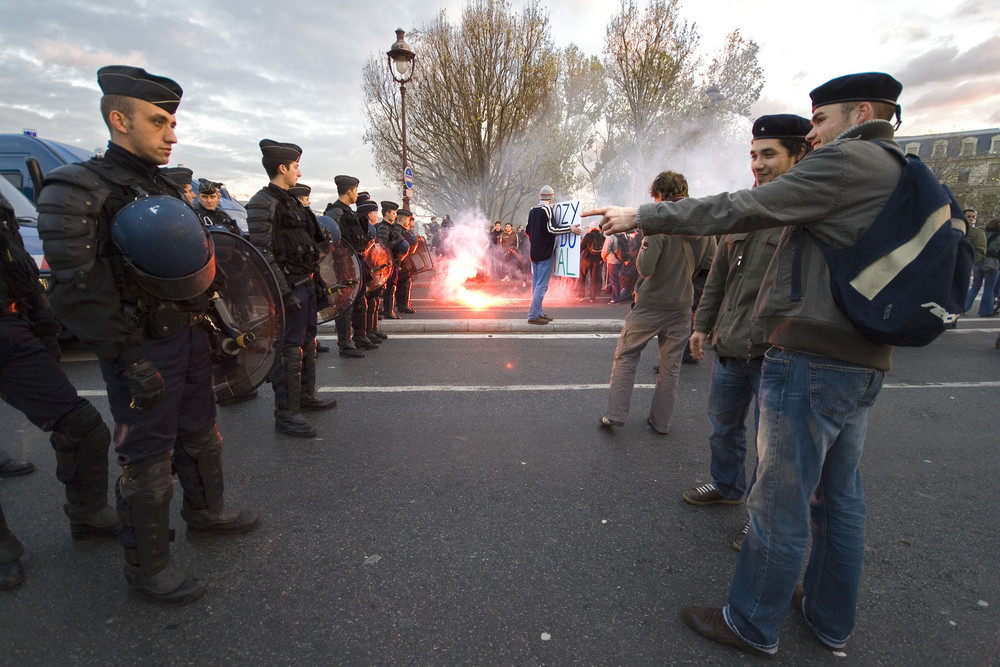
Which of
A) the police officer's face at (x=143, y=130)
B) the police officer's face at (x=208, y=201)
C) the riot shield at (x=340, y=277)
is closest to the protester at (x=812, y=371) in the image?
the police officer's face at (x=143, y=130)

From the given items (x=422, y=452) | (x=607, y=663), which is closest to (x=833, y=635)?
(x=607, y=663)

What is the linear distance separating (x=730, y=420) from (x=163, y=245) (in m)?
2.76

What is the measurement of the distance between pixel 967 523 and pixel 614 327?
5513mm

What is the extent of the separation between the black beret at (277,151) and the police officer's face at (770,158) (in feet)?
10.3

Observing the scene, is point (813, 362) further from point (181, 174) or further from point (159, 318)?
point (181, 174)

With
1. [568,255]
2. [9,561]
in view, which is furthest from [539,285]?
[9,561]

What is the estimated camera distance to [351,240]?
5.91 meters

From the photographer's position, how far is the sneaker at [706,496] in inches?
112

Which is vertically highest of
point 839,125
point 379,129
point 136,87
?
point 379,129

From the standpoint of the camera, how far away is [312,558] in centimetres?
234

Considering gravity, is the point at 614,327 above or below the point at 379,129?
below

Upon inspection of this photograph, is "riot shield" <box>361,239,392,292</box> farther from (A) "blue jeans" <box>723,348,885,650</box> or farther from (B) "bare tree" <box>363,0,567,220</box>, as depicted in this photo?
(B) "bare tree" <box>363,0,567,220</box>

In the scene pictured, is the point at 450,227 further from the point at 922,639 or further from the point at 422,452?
the point at 922,639

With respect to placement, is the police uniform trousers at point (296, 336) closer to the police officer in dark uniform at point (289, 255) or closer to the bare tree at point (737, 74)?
the police officer in dark uniform at point (289, 255)
